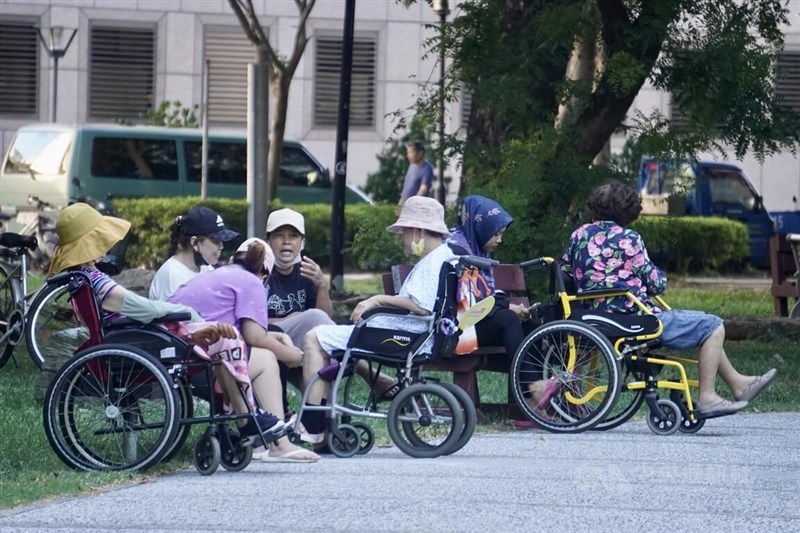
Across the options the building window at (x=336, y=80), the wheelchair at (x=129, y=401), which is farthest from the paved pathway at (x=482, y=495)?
the building window at (x=336, y=80)

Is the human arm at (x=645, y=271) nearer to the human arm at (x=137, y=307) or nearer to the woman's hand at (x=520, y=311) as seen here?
the woman's hand at (x=520, y=311)

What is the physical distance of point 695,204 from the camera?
28.8 metres

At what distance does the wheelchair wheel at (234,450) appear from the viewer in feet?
26.7

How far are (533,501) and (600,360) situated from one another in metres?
A: 2.55

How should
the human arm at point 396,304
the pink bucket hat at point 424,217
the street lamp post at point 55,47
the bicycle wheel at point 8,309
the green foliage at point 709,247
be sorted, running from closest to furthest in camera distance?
the human arm at point 396,304
the pink bucket hat at point 424,217
the bicycle wheel at point 8,309
the green foliage at point 709,247
the street lamp post at point 55,47

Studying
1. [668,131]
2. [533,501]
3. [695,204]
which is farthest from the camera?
[695,204]

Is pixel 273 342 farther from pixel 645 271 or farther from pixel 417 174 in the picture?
pixel 417 174

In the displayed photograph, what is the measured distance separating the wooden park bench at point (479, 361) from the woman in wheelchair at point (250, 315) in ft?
5.05

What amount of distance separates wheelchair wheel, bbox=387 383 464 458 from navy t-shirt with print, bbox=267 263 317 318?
4.16 ft

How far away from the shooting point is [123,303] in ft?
26.7

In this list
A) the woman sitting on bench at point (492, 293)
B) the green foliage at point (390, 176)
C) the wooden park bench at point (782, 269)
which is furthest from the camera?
the green foliage at point (390, 176)

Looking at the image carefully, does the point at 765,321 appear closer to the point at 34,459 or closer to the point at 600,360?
the point at 600,360

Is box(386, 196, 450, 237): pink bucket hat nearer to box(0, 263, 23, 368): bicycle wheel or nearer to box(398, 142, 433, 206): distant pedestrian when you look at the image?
box(0, 263, 23, 368): bicycle wheel

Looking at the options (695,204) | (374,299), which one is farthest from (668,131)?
(695,204)
